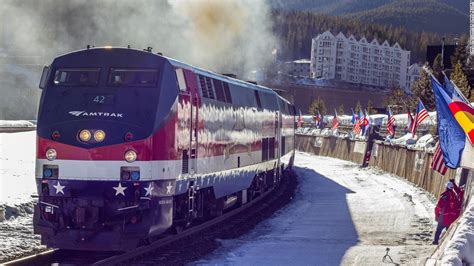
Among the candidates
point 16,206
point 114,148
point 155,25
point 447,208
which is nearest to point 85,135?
point 114,148

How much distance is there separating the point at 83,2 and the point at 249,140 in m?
58.6

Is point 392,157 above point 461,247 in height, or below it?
below

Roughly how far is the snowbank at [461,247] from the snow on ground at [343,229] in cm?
389

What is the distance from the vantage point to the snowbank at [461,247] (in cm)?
863

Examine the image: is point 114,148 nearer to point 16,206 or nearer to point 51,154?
point 51,154

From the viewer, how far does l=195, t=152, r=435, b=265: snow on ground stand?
48.1ft

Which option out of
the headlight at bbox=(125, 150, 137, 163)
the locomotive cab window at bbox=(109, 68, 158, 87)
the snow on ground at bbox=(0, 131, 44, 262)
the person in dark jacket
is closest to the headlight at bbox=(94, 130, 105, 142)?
the headlight at bbox=(125, 150, 137, 163)

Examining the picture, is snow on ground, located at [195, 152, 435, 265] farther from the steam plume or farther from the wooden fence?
the steam plume

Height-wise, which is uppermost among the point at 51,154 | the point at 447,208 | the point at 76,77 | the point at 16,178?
the point at 76,77

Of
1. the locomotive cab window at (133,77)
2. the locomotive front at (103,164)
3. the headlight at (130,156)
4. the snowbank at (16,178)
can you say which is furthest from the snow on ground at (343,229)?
the snowbank at (16,178)

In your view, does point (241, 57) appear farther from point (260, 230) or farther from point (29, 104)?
point (260, 230)

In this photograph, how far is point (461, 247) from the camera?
9.13 meters

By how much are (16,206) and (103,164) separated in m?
6.55

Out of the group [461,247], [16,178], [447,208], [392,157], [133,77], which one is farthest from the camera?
[392,157]
